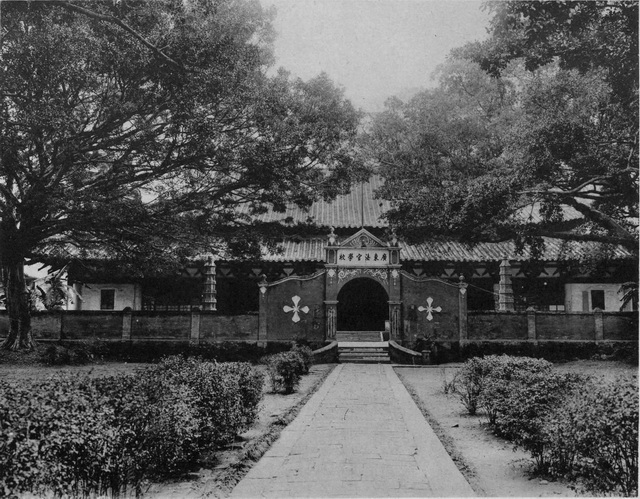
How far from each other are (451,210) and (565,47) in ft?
13.9

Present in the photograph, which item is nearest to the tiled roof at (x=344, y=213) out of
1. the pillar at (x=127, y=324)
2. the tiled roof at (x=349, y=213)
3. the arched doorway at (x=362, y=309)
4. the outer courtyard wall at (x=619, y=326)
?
the tiled roof at (x=349, y=213)

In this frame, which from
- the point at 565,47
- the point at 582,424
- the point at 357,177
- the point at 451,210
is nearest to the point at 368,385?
the point at 451,210

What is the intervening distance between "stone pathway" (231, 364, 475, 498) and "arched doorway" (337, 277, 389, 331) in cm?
1400

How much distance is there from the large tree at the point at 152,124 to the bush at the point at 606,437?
7.17 metres

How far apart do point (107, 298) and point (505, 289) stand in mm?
15798

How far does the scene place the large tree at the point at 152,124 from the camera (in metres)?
10.0

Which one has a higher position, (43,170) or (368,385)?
(43,170)

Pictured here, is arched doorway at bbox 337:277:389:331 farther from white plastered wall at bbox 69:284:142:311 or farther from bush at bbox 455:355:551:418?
bush at bbox 455:355:551:418

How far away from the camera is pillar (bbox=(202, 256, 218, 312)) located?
21.1m

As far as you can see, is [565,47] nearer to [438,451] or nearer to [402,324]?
[438,451]

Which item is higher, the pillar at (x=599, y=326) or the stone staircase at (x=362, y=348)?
the pillar at (x=599, y=326)

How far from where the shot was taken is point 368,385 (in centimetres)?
1284

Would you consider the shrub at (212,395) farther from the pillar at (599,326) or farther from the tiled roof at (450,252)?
the pillar at (599,326)

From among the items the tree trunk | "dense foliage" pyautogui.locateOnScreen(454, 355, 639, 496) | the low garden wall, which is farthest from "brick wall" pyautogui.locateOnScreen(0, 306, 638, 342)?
"dense foliage" pyautogui.locateOnScreen(454, 355, 639, 496)
